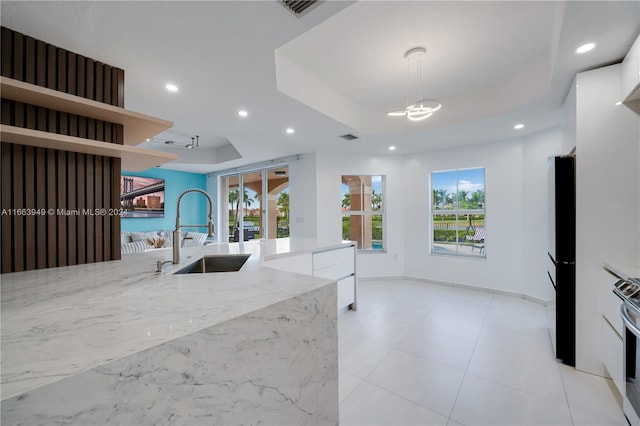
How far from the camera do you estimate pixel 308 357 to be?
40.4 inches

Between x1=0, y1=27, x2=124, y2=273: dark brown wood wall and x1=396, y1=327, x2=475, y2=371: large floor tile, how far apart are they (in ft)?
8.55

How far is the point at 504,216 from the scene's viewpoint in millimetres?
3998

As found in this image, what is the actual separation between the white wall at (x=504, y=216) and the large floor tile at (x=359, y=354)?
256 cm

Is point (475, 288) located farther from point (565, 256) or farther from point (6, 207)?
point (6, 207)

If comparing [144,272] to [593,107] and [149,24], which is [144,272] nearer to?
[149,24]

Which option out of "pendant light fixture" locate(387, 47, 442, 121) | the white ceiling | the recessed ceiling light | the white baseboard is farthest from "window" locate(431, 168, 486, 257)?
the recessed ceiling light

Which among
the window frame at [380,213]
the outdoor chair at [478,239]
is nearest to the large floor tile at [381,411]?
the window frame at [380,213]

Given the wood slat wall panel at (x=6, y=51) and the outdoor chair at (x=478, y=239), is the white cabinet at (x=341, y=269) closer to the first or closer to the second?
the outdoor chair at (x=478, y=239)

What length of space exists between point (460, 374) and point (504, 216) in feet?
9.62

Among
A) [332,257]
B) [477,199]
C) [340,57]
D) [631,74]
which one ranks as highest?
[340,57]

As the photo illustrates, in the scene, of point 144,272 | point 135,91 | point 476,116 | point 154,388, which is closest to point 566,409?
point 154,388

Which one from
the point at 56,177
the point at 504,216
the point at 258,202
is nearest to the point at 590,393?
the point at 504,216

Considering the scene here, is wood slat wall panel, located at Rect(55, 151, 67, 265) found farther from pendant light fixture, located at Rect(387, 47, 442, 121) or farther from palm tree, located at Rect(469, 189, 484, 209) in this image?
palm tree, located at Rect(469, 189, 484, 209)

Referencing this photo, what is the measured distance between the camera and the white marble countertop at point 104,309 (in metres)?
0.57
